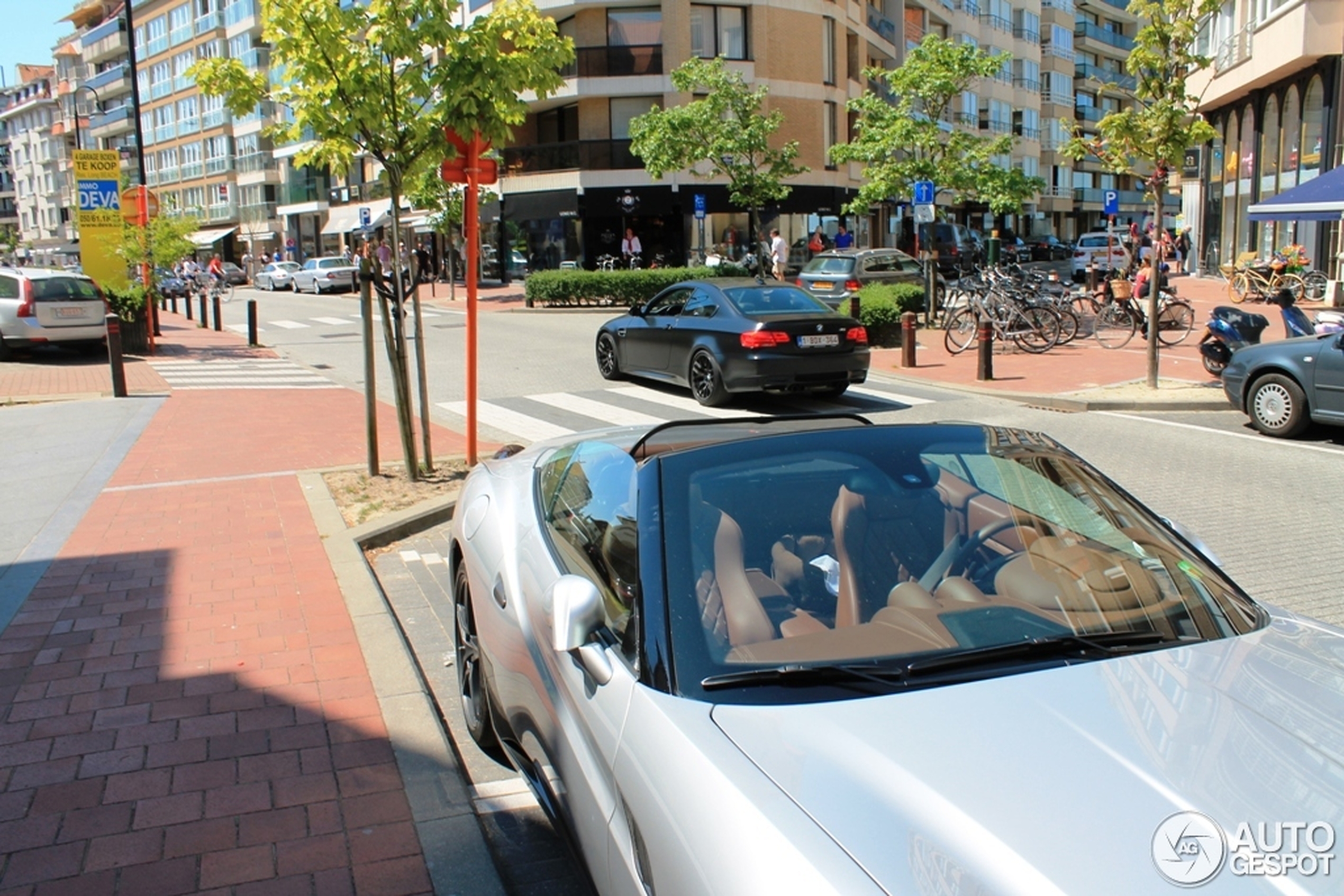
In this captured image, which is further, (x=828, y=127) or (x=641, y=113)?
(x=828, y=127)

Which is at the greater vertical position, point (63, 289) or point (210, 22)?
point (210, 22)

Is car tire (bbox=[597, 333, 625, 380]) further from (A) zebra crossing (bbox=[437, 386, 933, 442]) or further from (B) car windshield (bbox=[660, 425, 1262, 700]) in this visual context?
(B) car windshield (bbox=[660, 425, 1262, 700])

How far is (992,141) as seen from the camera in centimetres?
Result: 2786

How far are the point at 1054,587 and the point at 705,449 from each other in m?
1.03

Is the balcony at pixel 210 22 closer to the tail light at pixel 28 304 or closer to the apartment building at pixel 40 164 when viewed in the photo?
the apartment building at pixel 40 164

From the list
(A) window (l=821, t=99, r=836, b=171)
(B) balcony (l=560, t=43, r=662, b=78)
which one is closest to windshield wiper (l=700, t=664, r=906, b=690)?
(B) balcony (l=560, t=43, r=662, b=78)

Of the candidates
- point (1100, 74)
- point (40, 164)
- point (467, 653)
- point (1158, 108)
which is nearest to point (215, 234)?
point (40, 164)

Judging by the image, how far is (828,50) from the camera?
4681cm

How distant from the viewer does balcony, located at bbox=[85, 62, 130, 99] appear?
280 feet

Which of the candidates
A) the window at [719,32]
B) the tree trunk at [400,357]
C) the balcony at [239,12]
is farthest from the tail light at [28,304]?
the balcony at [239,12]

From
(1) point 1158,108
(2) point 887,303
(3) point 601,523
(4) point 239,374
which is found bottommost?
(4) point 239,374

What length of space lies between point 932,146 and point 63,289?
17608mm

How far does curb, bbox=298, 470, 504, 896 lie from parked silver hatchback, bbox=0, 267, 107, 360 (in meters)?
14.8

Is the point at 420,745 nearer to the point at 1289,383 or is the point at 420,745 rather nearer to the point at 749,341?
the point at 749,341
